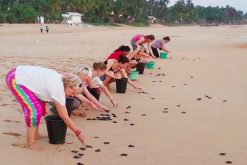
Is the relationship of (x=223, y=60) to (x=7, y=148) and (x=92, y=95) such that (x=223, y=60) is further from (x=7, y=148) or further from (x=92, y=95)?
(x=7, y=148)

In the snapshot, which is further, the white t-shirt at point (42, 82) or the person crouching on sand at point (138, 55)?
the person crouching on sand at point (138, 55)

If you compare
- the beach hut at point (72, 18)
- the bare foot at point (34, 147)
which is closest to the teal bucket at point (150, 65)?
the bare foot at point (34, 147)

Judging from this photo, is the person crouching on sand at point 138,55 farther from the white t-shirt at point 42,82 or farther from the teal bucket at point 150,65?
the white t-shirt at point 42,82

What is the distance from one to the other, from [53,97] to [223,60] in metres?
15.8

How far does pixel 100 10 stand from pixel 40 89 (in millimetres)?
84645

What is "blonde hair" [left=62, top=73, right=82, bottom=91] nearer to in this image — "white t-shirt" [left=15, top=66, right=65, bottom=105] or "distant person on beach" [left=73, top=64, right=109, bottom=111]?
"white t-shirt" [left=15, top=66, right=65, bottom=105]

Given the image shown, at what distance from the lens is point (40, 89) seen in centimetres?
555

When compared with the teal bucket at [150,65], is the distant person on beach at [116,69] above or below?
above

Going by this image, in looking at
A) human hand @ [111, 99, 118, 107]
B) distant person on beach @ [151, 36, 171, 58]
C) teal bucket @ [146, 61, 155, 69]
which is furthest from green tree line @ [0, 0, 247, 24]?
human hand @ [111, 99, 118, 107]

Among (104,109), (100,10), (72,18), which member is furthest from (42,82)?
(100,10)

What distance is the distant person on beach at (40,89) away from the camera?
5.42 meters

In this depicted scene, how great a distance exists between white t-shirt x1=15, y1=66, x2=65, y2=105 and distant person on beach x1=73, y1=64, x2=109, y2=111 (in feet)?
6.95

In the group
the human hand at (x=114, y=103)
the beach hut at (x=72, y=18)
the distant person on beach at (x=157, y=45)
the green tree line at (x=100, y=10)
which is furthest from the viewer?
the beach hut at (x=72, y=18)

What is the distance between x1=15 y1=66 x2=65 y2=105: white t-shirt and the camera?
5391 mm
